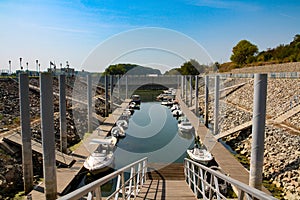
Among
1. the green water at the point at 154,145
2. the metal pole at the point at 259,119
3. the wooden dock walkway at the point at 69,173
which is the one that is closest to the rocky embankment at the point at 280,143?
the metal pole at the point at 259,119

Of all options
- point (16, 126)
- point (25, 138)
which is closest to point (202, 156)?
point (25, 138)

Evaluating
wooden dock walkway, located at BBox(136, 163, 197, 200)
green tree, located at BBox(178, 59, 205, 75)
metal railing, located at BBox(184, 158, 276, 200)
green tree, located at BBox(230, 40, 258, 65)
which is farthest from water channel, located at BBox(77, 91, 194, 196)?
green tree, located at BBox(178, 59, 205, 75)

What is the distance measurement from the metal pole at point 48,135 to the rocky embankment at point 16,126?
173cm

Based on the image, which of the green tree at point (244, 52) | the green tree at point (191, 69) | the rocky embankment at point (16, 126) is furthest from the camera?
the green tree at point (191, 69)

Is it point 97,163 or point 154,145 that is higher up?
Answer: point 97,163

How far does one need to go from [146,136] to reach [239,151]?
747cm

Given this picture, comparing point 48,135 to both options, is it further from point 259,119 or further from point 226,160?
point 226,160

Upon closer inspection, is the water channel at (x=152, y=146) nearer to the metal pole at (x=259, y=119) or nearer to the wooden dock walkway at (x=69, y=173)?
the wooden dock walkway at (x=69, y=173)

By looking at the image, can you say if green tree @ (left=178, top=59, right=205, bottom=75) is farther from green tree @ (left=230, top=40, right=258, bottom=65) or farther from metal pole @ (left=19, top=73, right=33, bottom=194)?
metal pole @ (left=19, top=73, right=33, bottom=194)

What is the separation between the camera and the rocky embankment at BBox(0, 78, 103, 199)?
808 centimetres

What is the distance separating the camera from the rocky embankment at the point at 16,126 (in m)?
8.08

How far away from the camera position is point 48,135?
21.7 feet

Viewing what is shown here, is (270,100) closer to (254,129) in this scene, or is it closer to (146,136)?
(146,136)

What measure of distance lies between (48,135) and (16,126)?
749cm
